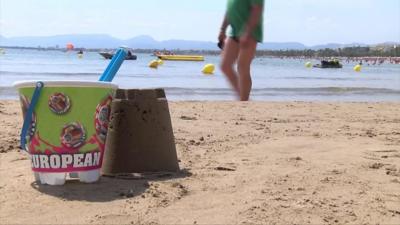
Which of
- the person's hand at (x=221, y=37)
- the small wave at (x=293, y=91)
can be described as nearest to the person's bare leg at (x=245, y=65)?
the person's hand at (x=221, y=37)

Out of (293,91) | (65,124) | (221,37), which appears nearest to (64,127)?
(65,124)

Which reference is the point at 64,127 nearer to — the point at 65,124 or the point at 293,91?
the point at 65,124

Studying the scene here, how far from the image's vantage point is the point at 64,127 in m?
3.64

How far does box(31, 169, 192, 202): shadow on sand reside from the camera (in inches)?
138

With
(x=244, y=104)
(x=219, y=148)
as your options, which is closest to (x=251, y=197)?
(x=219, y=148)

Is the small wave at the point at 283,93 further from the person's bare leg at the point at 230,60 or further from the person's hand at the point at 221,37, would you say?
the person's bare leg at the point at 230,60

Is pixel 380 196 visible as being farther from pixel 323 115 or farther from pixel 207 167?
pixel 323 115

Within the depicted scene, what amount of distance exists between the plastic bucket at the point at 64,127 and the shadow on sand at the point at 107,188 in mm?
93

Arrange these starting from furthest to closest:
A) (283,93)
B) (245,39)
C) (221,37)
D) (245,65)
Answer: (283,93), (221,37), (245,65), (245,39)

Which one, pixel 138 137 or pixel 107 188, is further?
pixel 138 137

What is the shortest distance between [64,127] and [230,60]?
4.22ft

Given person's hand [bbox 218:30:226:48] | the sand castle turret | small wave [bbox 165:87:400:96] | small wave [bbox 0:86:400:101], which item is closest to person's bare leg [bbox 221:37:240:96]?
person's hand [bbox 218:30:226:48]

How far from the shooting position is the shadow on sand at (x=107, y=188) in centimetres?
350

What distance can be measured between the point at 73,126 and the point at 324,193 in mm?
1740
